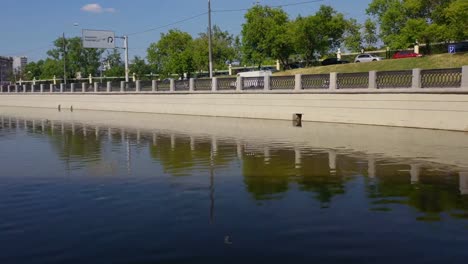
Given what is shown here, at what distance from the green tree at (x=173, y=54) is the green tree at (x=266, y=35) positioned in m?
14.0

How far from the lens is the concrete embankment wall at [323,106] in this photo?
1823cm

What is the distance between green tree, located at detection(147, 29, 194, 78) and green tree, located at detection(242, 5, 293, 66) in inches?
551

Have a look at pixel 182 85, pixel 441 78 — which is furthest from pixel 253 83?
pixel 441 78

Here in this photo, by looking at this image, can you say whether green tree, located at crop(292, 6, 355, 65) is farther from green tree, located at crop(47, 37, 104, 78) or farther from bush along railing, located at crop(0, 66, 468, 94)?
green tree, located at crop(47, 37, 104, 78)

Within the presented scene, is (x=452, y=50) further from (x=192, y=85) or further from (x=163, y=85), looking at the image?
(x=163, y=85)

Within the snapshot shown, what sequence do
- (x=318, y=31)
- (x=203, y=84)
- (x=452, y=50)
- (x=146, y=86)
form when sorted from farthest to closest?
(x=318, y=31), (x=146, y=86), (x=452, y=50), (x=203, y=84)

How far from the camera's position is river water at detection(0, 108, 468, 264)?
5.57 meters

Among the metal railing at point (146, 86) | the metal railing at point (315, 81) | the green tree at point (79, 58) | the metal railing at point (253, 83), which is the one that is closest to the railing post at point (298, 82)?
the metal railing at point (315, 81)

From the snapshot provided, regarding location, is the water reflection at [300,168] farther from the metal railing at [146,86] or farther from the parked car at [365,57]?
the parked car at [365,57]

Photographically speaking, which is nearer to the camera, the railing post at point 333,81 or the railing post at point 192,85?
the railing post at point 333,81

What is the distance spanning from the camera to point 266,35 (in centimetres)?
5119

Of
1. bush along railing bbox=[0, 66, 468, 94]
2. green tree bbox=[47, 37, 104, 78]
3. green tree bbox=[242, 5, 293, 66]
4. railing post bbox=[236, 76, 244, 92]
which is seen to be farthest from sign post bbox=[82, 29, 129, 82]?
green tree bbox=[47, 37, 104, 78]

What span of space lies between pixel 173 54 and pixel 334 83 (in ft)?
163

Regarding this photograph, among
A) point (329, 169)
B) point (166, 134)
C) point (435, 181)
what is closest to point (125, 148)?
point (166, 134)
